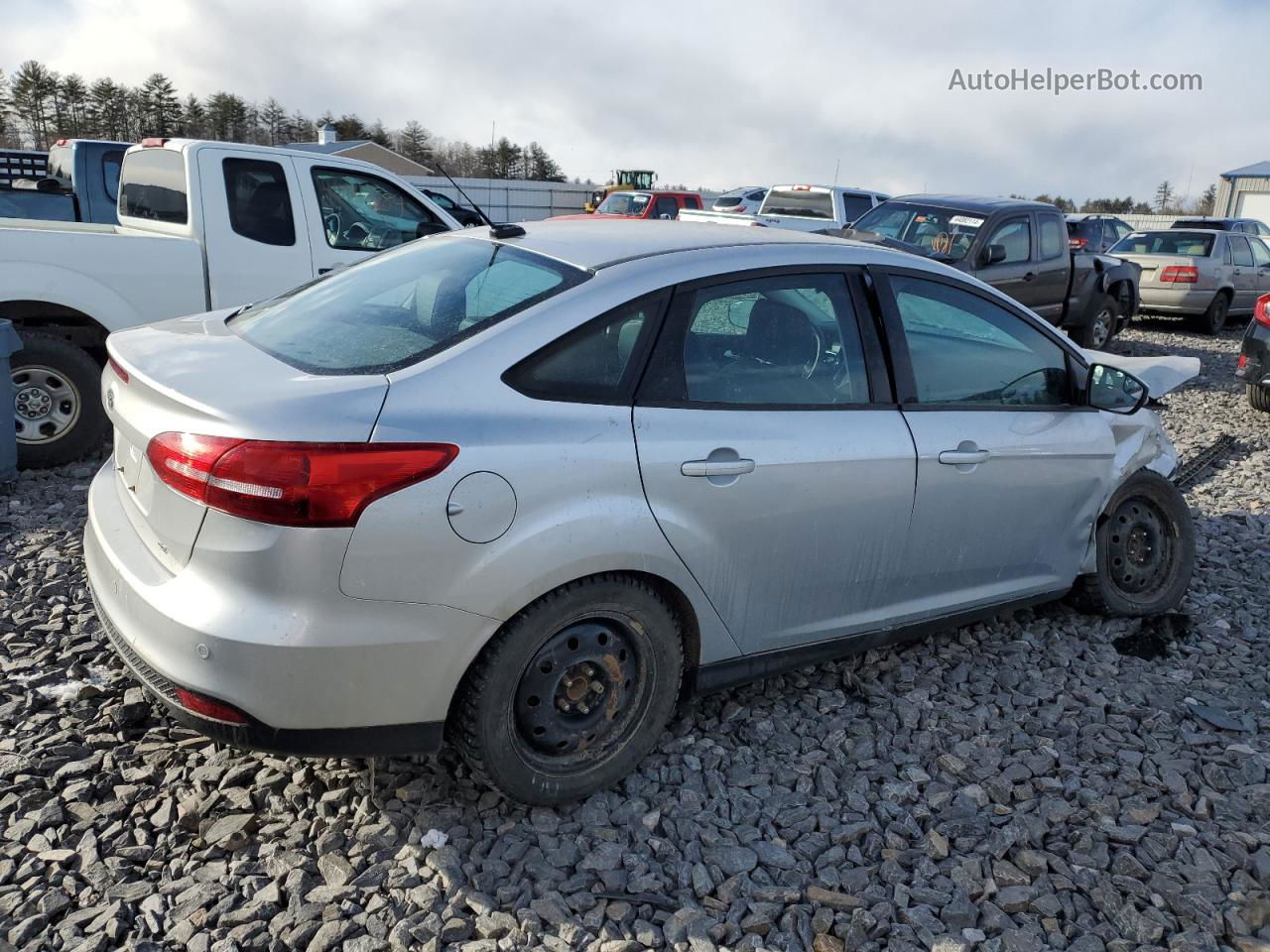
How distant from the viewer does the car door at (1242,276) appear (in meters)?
16.3

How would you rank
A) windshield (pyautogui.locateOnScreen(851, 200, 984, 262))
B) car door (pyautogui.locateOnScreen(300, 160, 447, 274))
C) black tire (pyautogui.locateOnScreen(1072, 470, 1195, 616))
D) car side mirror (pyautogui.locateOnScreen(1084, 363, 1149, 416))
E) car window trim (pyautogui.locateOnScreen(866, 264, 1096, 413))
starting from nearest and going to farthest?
car window trim (pyautogui.locateOnScreen(866, 264, 1096, 413)), car side mirror (pyautogui.locateOnScreen(1084, 363, 1149, 416)), black tire (pyautogui.locateOnScreen(1072, 470, 1195, 616)), car door (pyautogui.locateOnScreen(300, 160, 447, 274)), windshield (pyautogui.locateOnScreen(851, 200, 984, 262))

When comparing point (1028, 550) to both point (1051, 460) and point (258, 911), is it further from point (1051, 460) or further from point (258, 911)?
point (258, 911)

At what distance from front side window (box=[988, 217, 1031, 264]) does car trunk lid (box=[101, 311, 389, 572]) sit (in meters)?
9.12

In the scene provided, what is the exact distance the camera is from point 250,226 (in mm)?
6680

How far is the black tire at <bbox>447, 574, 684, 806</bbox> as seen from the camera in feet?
9.11

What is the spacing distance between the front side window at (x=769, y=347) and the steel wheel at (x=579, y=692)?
2.47 ft

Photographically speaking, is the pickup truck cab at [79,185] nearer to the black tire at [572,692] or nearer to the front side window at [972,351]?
the front side window at [972,351]

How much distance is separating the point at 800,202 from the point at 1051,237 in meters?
5.28

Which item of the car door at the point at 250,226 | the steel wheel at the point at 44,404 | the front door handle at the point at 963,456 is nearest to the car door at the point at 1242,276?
the car door at the point at 250,226

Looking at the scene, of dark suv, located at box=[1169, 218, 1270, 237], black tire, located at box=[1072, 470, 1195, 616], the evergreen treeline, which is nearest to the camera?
black tire, located at box=[1072, 470, 1195, 616]

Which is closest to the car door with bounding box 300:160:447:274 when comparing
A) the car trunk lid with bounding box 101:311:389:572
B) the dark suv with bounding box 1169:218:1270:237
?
the car trunk lid with bounding box 101:311:389:572

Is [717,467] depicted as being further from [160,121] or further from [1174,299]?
[160,121]

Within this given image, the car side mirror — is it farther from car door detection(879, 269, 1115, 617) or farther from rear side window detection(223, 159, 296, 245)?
rear side window detection(223, 159, 296, 245)

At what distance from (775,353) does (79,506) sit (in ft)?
13.3
